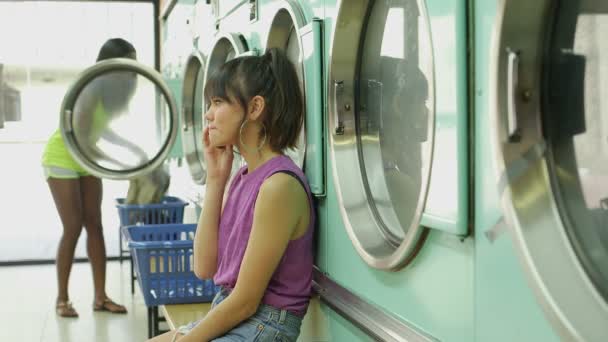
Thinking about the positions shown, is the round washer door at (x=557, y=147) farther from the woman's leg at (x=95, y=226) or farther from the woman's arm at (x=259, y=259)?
the woman's leg at (x=95, y=226)

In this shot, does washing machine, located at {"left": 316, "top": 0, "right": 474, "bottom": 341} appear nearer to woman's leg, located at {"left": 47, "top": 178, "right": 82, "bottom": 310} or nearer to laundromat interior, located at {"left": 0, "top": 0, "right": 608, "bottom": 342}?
laundromat interior, located at {"left": 0, "top": 0, "right": 608, "bottom": 342}

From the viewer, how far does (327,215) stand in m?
2.14

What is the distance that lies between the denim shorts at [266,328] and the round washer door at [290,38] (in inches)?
22.0

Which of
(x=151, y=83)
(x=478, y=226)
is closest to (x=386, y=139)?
(x=478, y=226)

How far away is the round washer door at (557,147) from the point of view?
1082mm

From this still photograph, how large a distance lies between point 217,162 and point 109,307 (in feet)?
9.30

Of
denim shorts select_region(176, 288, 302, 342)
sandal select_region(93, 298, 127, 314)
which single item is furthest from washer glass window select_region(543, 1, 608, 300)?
sandal select_region(93, 298, 127, 314)

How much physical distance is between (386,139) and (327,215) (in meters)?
0.31

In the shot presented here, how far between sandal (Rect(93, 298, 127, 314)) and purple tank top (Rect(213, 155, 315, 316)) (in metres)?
2.81

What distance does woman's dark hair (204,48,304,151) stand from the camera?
2.05m

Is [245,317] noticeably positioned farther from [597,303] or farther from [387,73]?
[597,303]

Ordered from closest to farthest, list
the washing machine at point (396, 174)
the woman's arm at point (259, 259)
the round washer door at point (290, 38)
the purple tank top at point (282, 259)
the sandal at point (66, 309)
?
the washing machine at point (396, 174) → the woman's arm at point (259, 259) → the purple tank top at point (282, 259) → the round washer door at point (290, 38) → the sandal at point (66, 309)

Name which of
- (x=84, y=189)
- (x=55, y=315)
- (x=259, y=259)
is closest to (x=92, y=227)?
(x=84, y=189)

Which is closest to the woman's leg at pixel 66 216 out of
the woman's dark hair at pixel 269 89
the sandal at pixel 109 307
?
the sandal at pixel 109 307
